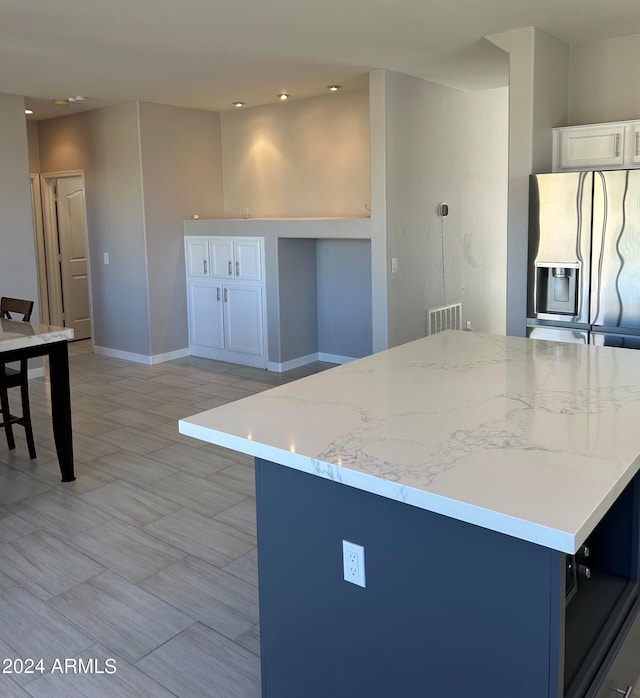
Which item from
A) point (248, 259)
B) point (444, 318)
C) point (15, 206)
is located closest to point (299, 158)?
point (248, 259)

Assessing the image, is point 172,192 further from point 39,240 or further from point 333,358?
point 333,358

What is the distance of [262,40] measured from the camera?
4.42m

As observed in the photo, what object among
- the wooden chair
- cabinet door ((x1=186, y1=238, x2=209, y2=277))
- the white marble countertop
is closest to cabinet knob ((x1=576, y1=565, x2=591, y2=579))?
the white marble countertop

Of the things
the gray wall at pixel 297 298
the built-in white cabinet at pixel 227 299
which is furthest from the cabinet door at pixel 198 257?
the gray wall at pixel 297 298

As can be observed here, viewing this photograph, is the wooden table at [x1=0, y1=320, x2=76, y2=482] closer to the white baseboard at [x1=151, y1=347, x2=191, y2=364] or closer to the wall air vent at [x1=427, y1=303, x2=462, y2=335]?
the white baseboard at [x1=151, y1=347, x2=191, y2=364]

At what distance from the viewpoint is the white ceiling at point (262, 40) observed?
3.79 m

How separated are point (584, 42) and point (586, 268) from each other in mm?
1771

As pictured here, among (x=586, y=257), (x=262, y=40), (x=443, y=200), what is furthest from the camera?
(x=443, y=200)

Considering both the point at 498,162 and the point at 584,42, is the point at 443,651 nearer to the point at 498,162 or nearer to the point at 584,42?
the point at 584,42

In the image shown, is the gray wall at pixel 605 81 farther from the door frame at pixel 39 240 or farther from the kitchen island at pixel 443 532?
the door frame at pixel 39 240

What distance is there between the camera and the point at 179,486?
12.5 ft

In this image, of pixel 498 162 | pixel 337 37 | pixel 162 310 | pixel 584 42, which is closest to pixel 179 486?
pixel 337 37

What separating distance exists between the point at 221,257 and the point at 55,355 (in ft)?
10.9

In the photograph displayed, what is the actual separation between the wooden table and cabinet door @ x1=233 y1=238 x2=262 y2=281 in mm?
2845
